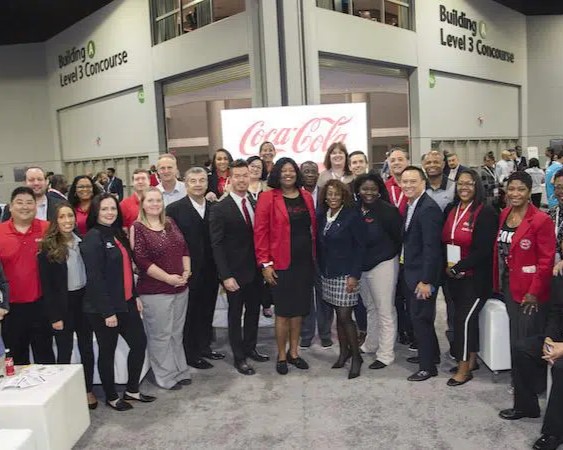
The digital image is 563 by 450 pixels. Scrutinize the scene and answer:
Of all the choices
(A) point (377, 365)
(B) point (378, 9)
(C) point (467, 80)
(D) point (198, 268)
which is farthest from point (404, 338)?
(C) point (467, 80)

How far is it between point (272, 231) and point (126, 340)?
3.77 ft

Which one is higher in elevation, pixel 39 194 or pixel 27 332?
pixel 39 194

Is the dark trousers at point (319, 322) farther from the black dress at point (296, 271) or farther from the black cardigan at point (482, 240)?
the black cardigan at point (482, 240)

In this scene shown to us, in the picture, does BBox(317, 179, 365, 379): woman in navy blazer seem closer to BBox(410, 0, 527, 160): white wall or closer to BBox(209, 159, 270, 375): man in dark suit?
BBox(209, 159, 270, 375): man in dark suit

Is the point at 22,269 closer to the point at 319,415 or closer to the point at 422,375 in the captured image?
the point at 319,415

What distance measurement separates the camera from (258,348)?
4379 mm

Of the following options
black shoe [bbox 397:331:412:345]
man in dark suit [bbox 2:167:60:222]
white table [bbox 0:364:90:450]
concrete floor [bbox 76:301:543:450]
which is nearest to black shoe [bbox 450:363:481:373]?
concrete floor [bbox 76:301:543:450]

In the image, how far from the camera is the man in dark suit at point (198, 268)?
12.3ft

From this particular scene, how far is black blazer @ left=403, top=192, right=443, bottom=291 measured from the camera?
3.40 metres

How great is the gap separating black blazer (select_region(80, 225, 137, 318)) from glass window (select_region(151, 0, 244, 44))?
26.8ft

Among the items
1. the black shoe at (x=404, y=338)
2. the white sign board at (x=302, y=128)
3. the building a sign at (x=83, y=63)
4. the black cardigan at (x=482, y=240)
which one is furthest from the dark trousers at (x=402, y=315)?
the building a sign at (x=83, y=63)

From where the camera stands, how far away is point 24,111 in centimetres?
1762

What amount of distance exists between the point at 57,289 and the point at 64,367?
1.41 ft

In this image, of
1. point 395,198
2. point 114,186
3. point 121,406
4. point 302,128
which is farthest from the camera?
point 114,186
